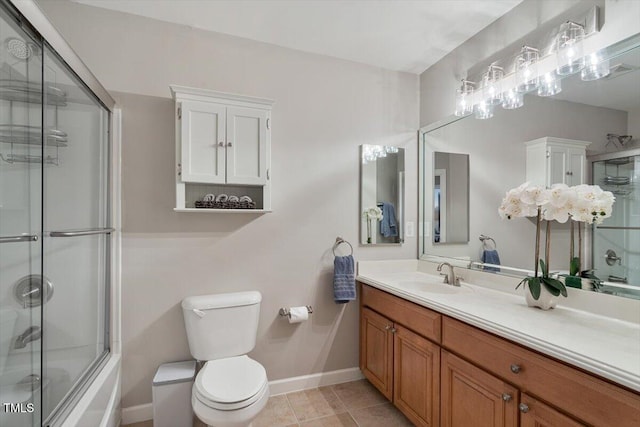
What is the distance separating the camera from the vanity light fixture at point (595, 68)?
142cm

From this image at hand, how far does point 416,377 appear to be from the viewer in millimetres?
1739

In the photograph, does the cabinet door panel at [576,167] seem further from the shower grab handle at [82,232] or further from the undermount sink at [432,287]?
the shower grab handle at [82,232]

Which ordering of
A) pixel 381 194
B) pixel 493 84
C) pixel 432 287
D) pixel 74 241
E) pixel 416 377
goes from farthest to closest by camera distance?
1. pixel 381 194
2. pixel 432 287
3. pixel 493 84
4. pixel 416 377
5. pixel 74 241

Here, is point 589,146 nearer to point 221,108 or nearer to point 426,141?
point 426,141

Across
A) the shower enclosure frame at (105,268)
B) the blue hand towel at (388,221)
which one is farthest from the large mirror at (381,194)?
the shower enclosure frame at (105,268)

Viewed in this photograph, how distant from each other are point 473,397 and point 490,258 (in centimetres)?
93

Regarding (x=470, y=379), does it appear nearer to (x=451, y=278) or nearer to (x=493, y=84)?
(x=451, y=278)

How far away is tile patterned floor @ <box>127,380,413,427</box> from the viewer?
1.91 meters

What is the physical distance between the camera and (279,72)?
89.0 inches

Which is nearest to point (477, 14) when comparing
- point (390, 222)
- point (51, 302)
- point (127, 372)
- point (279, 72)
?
point (279, 72)

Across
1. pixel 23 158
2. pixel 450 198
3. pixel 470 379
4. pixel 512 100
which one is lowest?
pixel 470 379

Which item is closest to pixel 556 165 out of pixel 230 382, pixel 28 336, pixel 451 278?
pixel 451 278

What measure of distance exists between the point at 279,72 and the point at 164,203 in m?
1.25

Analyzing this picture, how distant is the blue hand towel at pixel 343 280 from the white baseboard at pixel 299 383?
611 millimetres
